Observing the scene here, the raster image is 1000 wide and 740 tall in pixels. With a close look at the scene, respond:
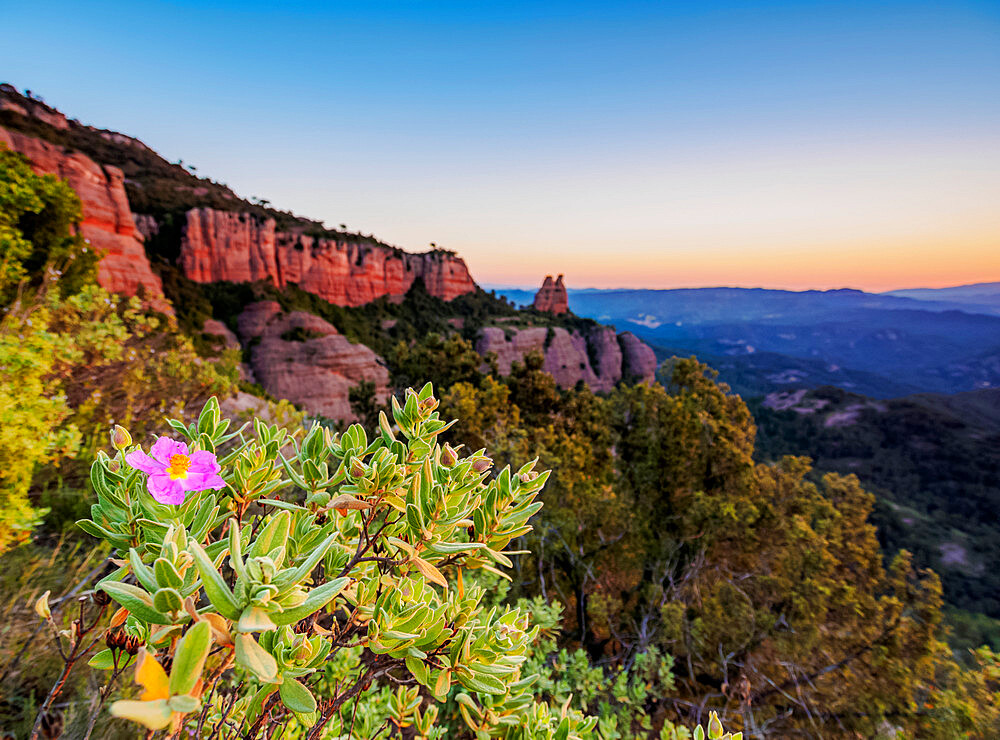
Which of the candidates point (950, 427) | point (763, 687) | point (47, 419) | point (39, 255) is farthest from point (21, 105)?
point (950, 427)

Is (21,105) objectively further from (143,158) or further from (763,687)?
(763,687)

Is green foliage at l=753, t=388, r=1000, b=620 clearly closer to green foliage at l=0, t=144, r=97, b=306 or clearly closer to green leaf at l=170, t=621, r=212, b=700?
green leaf at l=170, t=621, r=212, b=700

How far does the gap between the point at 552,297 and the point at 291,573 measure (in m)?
72.8

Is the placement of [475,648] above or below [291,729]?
above

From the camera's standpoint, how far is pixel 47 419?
341cm

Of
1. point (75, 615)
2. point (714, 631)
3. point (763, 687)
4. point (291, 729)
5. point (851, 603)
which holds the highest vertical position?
point (291, 729)

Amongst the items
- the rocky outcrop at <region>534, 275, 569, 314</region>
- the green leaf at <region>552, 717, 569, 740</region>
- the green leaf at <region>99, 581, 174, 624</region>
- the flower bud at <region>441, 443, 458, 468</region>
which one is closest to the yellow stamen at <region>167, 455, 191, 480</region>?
the green leaf at <region>99, 581, 174, 624</region>

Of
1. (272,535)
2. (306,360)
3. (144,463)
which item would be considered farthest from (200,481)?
(306,360)

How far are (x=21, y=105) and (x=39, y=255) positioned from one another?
193ft

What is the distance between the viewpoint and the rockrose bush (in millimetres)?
795

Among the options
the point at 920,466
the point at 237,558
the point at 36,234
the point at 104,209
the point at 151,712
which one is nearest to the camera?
the point at 151,712

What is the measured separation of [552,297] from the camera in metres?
71.6

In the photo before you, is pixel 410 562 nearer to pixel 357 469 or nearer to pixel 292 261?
pixel 357 469

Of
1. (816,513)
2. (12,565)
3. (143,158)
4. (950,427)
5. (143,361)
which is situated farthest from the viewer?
(143,158)
